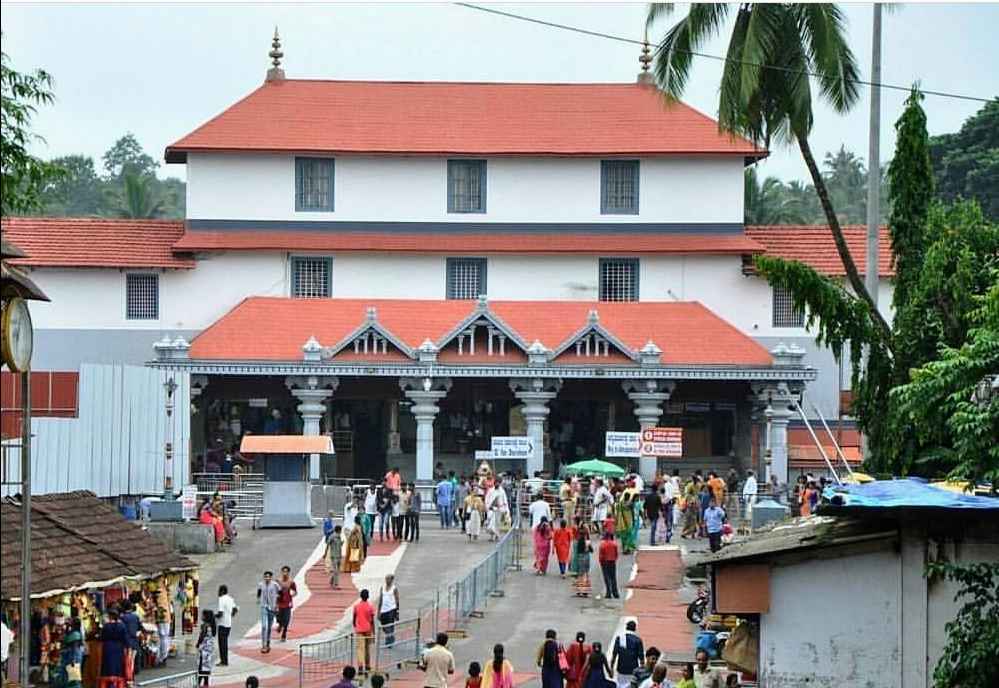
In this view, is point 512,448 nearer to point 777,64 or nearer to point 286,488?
point 286,488

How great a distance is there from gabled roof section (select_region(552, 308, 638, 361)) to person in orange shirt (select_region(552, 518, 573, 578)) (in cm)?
1418

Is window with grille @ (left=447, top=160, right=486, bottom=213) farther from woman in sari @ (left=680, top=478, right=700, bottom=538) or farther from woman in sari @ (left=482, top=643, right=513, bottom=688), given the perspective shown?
woman in sari @ (left=482, top=643, right=513, bottom=688)

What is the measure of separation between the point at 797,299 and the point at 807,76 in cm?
601

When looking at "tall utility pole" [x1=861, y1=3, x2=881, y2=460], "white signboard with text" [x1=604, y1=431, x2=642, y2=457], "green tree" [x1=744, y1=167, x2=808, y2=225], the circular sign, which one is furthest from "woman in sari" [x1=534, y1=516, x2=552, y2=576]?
"green tree" [x1=744, y1=167, x2=808, y2=225]

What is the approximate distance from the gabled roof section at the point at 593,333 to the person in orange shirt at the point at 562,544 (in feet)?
46.5

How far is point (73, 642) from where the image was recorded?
23.9 m

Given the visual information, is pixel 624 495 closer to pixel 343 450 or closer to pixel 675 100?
pixel 675 100

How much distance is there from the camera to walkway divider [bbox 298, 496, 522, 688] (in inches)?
1047

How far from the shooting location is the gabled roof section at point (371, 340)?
157ft

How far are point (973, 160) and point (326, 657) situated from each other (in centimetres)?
5273

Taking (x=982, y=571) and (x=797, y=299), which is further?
(x=797, y=299)

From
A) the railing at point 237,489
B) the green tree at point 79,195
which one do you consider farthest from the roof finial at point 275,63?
the green tree at point 79,195

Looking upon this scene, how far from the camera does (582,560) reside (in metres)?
33.6

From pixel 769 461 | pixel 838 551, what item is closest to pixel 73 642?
pixel 838 551
